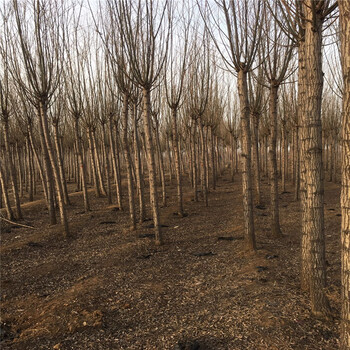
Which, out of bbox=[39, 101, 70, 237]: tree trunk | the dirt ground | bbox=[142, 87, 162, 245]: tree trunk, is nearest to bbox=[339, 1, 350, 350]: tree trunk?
the dirt ground

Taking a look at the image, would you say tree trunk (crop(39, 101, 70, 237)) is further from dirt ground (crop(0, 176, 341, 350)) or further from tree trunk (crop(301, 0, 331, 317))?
tree trunk (crop(301, 0, 331, 317))

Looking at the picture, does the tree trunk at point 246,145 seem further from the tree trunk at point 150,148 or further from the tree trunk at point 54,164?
the tree trunk at point 54,164

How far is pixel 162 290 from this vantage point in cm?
457

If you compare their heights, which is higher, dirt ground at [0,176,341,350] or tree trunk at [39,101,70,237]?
tree trunk at [39,101,70,237]

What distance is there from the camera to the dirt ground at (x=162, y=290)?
10.6 feet

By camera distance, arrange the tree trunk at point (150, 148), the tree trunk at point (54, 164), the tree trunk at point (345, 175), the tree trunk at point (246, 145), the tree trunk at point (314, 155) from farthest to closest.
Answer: the tree trunk at point (54, 164) → the tree trunk at point (150, 148) → the tree trunk at point (246, 145) → the tree trunk at point (314, 155) → the tree trunk at point (345, 175)

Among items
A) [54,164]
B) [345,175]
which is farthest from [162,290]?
[54,164]

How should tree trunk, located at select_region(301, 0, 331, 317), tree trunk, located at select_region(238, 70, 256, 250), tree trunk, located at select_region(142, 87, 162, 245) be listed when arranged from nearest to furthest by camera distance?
tree trunk, located at select_region(301, 0, 331, 317), tree trunk, located at select_region(238, 70, 256, 250), tree trunk, located at select_region(142, 87, 162, 245)

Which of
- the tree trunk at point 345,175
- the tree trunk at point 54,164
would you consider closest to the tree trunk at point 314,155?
the tree trunk at point 345,175

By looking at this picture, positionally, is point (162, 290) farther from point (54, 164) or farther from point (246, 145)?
point (54, 164)

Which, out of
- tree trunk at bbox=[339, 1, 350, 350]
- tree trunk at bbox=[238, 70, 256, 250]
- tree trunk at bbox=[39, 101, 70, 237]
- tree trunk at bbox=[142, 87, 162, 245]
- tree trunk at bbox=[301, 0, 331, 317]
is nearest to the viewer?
tree trunk at bbox=[339, 1, 350, 350]

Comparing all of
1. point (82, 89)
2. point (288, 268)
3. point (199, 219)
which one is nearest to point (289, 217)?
point (199, 219)

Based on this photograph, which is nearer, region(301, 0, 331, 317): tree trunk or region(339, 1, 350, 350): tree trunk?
region(339, 1, 350, 350): tree trunk

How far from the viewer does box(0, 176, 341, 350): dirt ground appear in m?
3.24
